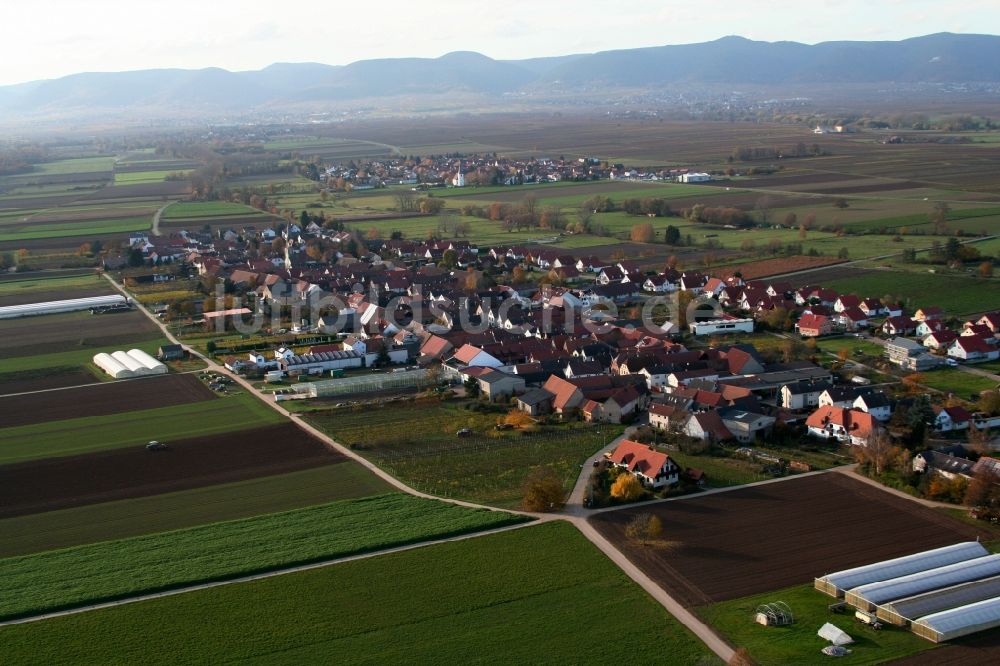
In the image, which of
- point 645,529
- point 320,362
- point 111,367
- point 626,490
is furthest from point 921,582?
point 111,367

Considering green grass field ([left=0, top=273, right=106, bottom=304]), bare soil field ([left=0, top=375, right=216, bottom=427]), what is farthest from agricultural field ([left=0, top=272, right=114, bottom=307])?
bare soil field ([left=0, top=375, right=216, bottom=427])

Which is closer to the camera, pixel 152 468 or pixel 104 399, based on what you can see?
pixel 152 468

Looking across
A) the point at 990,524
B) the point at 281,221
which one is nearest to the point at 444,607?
the point at 990,524

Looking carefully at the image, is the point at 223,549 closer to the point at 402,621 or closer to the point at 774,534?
the point at 402,621

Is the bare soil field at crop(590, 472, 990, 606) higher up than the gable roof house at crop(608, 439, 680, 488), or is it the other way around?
the gable roof house at crop(608, 439, 680, 488)

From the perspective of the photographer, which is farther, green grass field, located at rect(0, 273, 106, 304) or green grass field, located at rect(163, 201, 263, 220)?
green grass field, located at rect(163, 201, 263, 220)

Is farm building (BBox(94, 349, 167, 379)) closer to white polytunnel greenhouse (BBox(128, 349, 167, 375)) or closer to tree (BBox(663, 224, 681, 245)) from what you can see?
white polytunnel greenhouse (BBox(128, 349, 167, 375))
